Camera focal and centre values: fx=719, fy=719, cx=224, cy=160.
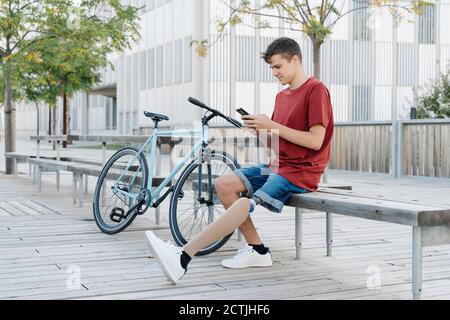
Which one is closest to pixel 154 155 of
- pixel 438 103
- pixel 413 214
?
pixel 413 214

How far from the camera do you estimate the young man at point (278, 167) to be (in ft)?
15.1

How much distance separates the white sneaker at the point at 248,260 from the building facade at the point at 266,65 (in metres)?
23.2

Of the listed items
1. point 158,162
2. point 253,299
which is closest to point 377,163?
point 158,162

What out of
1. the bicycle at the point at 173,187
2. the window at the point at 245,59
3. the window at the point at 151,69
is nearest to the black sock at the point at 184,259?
the bicycle at the point at 173,187

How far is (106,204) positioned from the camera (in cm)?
693

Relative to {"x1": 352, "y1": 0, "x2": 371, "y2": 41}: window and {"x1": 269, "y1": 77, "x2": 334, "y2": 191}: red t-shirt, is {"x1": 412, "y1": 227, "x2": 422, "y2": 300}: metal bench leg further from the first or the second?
{"x1": 352, "y1": 0, "x2": 371, "y2": 41}: window

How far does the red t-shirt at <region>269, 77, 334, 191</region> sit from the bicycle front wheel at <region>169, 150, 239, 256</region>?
895 millimetres

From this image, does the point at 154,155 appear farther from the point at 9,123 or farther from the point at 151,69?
the point at 151,69

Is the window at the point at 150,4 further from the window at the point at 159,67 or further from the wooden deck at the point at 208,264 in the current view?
the wooden deck at the point at 208,264

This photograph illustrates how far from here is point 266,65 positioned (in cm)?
2984

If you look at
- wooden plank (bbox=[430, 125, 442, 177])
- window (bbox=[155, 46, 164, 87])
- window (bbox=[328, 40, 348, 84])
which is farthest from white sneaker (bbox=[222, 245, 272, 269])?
window (bbox=[155, 46, 164, 87])

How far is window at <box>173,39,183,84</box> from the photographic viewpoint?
100 ft

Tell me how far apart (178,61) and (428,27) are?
11.0 metres
